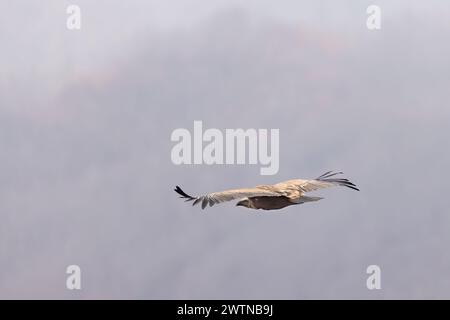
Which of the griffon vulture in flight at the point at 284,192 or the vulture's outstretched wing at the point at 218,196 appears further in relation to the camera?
the griffon vulture in flight at the point at 284,192

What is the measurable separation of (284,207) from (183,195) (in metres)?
4.35

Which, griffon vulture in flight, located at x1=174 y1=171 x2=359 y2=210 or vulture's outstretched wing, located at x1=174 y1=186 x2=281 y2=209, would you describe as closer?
vulture's outstretched wing, located at x1=174 y1=186 x2=281 y2=209

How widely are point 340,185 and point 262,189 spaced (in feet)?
8.75

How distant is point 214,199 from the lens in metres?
23.5

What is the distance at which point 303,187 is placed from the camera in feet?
89.9

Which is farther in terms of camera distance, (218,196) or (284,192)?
(284,192)

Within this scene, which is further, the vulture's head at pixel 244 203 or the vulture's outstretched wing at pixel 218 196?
the vulture's head at pixel 244 203

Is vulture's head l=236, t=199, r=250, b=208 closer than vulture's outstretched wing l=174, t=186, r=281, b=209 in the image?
No

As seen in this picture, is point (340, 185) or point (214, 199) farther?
point (340, 185)

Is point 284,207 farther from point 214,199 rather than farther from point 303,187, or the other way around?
point 214,199

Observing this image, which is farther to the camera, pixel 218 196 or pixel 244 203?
pixel 244 203

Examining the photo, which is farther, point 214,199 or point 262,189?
point 262,189

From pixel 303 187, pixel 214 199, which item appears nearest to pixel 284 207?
pixel 303 187

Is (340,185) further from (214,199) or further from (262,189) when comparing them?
(214,199)
